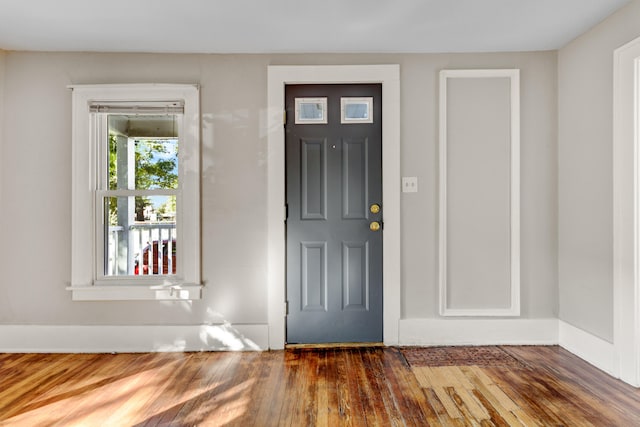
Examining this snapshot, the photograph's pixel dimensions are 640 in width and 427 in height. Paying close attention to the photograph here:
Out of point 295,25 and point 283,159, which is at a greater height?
point 295,25

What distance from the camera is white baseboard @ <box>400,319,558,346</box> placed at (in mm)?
3238

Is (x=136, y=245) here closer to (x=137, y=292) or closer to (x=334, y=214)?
(x=137, y=292)

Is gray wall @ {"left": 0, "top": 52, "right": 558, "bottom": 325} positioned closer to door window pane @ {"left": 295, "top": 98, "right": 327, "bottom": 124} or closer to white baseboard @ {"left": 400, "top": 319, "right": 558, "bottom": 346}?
white baseboard @ {"left": 400, "top": 319, "right": 558, "bottom": 346}

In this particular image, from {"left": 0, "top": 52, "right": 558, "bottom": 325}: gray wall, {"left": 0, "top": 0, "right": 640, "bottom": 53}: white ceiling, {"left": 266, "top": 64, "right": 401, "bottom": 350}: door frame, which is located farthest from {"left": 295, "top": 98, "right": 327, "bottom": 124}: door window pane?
{"left": 0, "top": 0, "right": 640, "bottom": 53}: white ceiling

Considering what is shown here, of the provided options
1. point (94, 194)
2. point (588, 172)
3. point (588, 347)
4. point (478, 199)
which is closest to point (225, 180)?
point (94, 194)

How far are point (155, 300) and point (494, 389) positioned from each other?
253 cm

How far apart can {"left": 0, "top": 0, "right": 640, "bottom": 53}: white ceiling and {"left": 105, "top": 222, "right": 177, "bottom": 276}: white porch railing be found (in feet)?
4.66

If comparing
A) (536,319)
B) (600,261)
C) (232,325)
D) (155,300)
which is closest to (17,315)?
(155,300)

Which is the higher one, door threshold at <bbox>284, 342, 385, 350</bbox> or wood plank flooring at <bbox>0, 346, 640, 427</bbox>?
door threshold at <bbox>284, 342, 385, 350</bbox>

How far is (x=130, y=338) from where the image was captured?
126 inches

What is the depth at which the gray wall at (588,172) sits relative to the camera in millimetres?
2699

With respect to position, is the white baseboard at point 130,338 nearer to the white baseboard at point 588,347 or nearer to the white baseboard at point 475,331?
the white baseboard at point 475,331

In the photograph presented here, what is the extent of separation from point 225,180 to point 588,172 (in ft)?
8.90

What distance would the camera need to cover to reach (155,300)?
10.5ft
